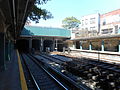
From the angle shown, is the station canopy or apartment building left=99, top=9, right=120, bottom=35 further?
apartment building left=99, top=9, right=120, bottom=35

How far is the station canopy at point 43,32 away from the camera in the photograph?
106ft

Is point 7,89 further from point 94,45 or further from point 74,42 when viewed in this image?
point 74,42

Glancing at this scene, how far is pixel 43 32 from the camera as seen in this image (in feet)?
111

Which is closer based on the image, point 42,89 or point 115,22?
point 42,89

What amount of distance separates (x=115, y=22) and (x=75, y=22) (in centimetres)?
4523

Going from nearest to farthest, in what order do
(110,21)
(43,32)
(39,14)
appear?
(39,14) < (43,32) < (110,21)

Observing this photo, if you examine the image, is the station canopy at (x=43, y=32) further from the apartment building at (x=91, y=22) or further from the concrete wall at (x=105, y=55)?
the concrete wall at (x=105, y=55)

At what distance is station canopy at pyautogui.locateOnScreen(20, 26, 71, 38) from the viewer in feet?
106

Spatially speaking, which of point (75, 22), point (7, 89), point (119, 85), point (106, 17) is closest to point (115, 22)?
point (106, 17)

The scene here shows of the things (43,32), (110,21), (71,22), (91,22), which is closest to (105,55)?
(43,32)

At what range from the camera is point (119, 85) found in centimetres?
641

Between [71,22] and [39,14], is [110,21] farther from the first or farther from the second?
[71,22]

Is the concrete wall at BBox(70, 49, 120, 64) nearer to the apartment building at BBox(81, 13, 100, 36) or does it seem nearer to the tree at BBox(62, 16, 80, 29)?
the apartment building at BBox(81, 13, 100, 36)

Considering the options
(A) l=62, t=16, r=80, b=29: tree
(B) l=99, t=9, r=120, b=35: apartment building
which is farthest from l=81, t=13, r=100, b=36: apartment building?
(A) l=62, t=16, r=80, b=29: tree
